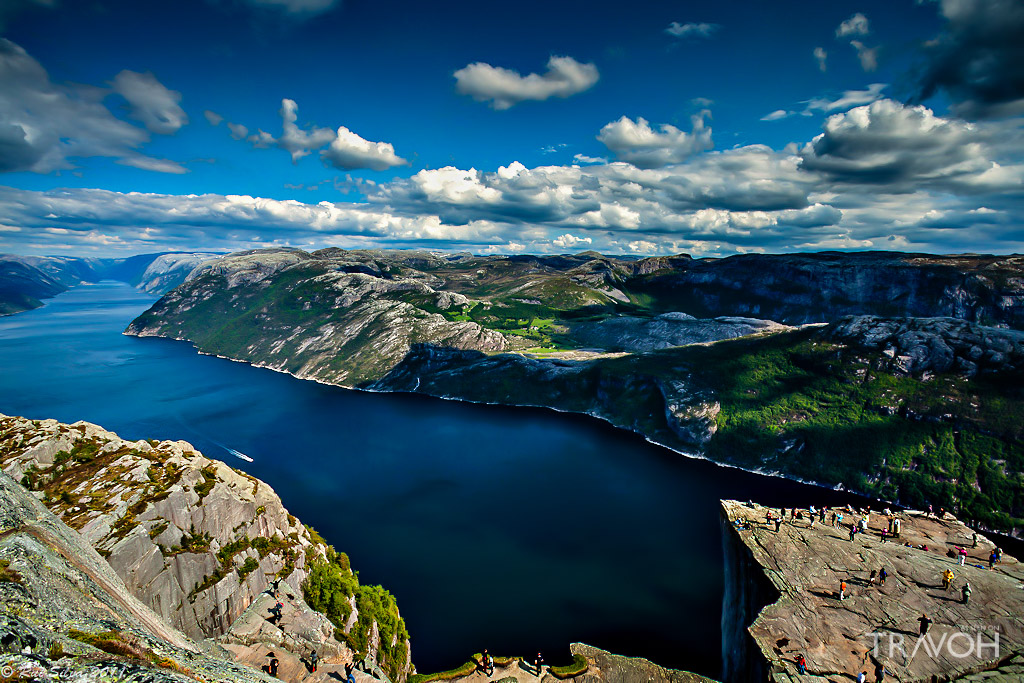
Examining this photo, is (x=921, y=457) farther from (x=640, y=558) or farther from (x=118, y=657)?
(x=118, y=657)

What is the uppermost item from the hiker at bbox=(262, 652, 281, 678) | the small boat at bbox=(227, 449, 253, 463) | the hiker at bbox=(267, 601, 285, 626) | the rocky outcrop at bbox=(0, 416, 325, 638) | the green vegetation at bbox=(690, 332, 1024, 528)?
the rocky outcrop at bbox=(0, 416, 325, 638)

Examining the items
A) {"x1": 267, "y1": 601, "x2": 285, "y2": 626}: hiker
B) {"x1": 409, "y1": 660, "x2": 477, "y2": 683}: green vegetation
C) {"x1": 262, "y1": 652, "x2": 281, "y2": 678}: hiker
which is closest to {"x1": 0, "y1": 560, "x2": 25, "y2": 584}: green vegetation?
{"x1": 262, "y1": 652, "x2": 281, "y2": 678}: hiker

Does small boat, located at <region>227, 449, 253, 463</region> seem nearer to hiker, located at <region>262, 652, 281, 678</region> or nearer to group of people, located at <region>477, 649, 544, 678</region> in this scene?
hiker, located at <region>262, 652, 281, 678</region>

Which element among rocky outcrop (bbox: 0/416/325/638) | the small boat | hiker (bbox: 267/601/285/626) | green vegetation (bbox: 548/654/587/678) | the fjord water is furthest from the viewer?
the small boat

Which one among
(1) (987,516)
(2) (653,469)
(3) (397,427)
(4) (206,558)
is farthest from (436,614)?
(1) (987,516)

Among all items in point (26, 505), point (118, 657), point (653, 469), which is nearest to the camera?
point (118, 657)

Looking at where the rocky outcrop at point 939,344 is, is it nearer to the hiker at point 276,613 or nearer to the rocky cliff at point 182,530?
the rocky cliff at point 182,530

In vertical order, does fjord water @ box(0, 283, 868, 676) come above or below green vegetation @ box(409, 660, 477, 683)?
below

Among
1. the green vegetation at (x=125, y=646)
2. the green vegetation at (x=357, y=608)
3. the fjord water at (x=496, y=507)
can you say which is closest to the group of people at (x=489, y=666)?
the green vegetation at (x=357, y=608)
